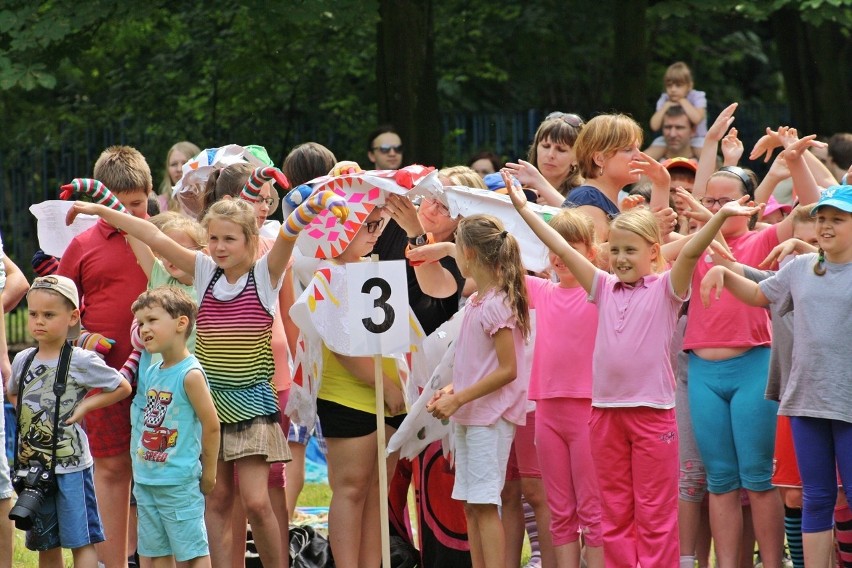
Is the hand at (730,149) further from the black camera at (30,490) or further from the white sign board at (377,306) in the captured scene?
the black camera at (30,490)

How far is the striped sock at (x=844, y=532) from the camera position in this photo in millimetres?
5777

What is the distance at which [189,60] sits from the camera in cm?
1631

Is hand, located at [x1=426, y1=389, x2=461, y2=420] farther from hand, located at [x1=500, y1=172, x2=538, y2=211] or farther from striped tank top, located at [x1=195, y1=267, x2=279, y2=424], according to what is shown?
hand, located at [x1=500, y1=172, x2=538, y2=211]

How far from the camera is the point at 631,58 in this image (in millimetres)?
14172

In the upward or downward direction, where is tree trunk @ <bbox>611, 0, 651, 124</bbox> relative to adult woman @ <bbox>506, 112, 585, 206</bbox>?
upward

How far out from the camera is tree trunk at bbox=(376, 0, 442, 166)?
13.3m

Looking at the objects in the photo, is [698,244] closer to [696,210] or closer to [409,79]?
[696,210]

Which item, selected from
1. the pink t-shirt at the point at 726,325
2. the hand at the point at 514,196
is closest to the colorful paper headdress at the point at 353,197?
the hand at the point at 514,196

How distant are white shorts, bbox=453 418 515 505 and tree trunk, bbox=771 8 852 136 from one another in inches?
413

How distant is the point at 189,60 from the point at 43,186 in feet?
7.95

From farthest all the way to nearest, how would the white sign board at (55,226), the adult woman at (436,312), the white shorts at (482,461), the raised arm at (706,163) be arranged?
the raised arm at (706,163) < the white sign board at (55,226) < the adult woman at (436,312) < the white shorts at (482,461)

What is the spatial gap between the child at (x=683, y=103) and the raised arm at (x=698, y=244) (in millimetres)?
5049

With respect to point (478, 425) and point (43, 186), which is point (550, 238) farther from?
point (43, 186)

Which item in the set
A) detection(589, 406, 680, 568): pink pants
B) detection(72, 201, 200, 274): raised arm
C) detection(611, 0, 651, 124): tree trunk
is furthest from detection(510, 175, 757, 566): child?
detection(611, 0, 651, 124): tree trunk
